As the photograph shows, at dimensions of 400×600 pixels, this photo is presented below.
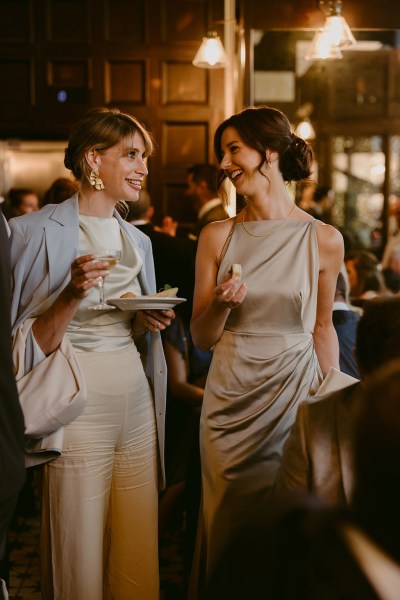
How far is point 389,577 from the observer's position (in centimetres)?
113

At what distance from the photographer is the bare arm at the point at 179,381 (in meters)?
3.94

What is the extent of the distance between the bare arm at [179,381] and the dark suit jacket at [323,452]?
205 centimetres

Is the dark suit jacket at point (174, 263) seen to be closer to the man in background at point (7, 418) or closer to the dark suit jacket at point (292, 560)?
the man in background at point (7, 418)

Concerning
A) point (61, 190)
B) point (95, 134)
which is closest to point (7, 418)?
point (95, 134)

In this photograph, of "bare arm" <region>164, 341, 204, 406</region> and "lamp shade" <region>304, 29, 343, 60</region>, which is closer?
"bare arm" <region>164, 341, 204, 406</region>

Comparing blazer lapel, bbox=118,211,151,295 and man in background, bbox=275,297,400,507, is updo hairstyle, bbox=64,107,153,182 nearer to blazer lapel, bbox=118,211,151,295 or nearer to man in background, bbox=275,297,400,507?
blazer lapel, bbox=118,211,151,295

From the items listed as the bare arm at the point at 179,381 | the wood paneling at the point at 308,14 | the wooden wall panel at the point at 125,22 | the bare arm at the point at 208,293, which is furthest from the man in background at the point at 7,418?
the wooden wall panel at the point at 125,22

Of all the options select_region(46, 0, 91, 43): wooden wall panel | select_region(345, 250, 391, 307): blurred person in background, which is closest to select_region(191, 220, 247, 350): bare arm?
select_region(345, 250, 391, 307): blurred person in background

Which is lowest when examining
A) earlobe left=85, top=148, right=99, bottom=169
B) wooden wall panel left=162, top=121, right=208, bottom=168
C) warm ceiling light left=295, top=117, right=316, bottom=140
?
earlobe left=85, top=148, right=99, bottom=169

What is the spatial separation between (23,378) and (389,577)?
65.4 inches

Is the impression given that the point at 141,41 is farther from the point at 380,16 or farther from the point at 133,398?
Result: the point at 133,398

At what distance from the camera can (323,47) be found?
5.06 m

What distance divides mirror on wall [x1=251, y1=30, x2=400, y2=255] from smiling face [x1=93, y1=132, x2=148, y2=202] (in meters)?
7.05

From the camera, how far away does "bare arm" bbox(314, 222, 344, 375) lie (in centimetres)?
284
